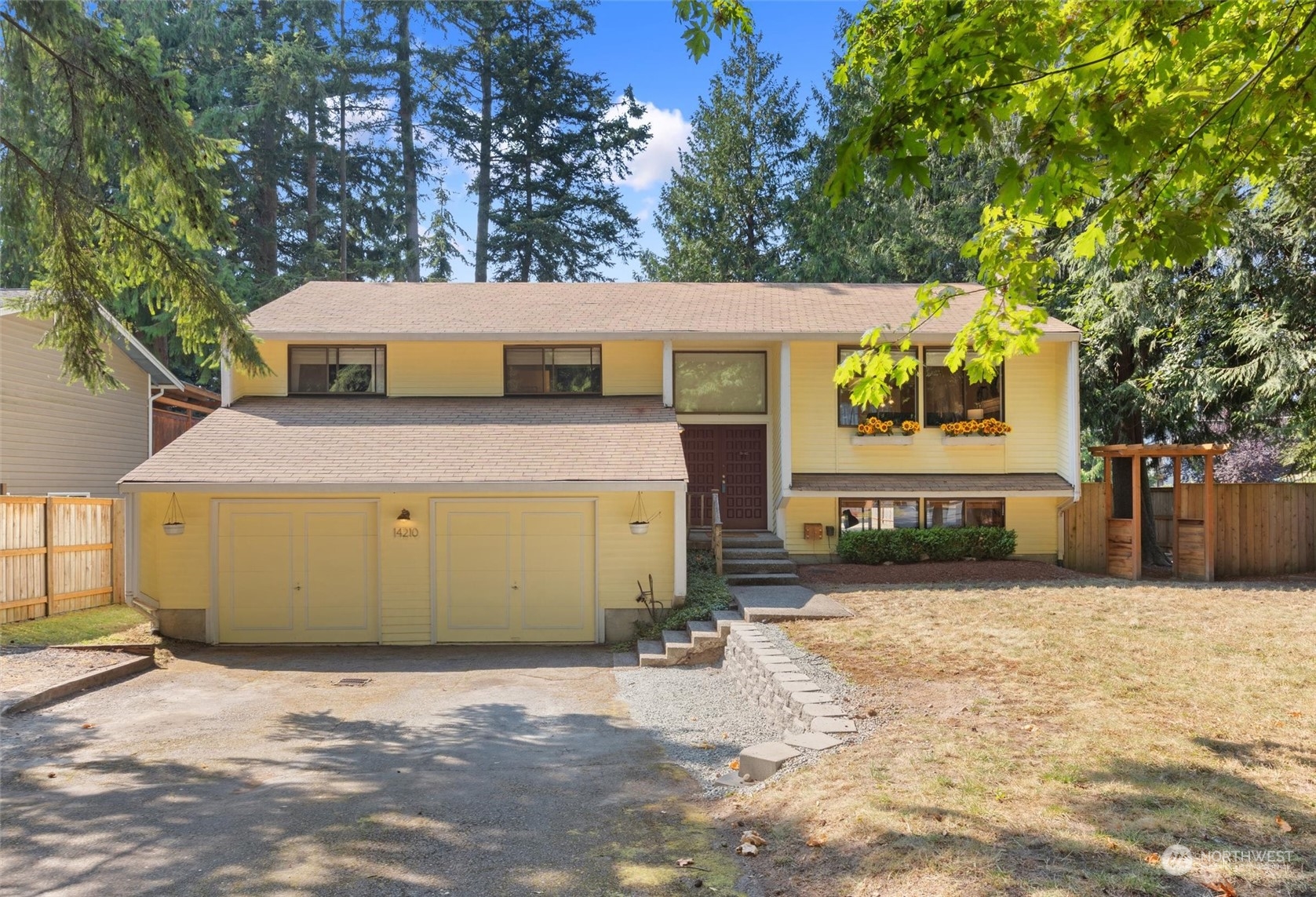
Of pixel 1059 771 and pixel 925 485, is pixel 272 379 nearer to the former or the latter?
pixel 925 485

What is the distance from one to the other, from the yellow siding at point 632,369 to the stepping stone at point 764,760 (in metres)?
9.52

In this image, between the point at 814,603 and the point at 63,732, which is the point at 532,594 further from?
the point at 63,732

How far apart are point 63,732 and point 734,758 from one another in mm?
6018

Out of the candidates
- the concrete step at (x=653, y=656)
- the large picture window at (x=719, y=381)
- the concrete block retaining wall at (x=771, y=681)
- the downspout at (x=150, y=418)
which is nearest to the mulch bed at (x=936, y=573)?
the concrete step at (x=653, y=656)

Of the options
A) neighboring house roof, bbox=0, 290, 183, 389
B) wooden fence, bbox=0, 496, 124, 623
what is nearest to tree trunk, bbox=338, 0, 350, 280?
neighboring house roof, bbox=0, 290, 183, 389

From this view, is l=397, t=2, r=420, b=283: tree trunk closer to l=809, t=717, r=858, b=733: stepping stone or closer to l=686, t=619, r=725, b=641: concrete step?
l=686, t=619, r=725, b=641: concrete step

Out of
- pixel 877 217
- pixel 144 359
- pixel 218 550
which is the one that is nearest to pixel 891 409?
pixel 877 217

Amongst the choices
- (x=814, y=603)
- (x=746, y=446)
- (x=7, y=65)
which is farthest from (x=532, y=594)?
(x=7, y=65)

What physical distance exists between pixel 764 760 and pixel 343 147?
2852 centimetres

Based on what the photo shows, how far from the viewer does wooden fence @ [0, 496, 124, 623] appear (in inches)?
458

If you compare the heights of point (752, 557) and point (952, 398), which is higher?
point (952, 398)

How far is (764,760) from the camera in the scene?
605 cm

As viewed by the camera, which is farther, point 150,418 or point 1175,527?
point 150,418

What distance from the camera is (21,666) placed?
9.26m
